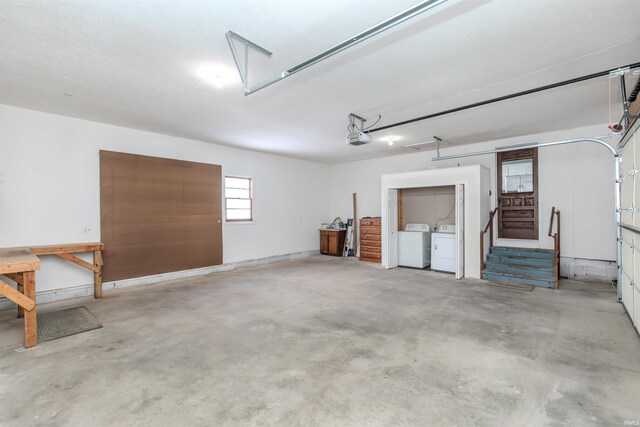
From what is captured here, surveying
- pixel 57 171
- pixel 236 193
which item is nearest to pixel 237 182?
pixel 236 193

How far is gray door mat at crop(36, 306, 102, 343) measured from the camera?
11.6ft

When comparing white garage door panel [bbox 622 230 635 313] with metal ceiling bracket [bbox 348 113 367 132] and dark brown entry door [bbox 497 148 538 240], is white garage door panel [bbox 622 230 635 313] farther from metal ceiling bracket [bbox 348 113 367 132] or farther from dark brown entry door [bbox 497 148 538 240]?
metal ceiling bracket [bbox 348 113 367 132]

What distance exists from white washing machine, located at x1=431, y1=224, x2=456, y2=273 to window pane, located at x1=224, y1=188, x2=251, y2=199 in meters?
4.89

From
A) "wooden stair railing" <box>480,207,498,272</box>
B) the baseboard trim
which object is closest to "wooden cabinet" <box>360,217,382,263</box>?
the baseboard trim

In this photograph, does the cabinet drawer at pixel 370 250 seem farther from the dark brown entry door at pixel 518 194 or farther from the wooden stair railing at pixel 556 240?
the wooden stair railing at pixel 556 240

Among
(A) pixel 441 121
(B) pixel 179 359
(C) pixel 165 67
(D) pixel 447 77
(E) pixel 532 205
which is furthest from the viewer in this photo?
(E) pixel 532 205

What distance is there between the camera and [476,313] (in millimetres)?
4215

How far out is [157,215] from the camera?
20.1 feet

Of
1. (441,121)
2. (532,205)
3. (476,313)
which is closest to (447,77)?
(441,121)

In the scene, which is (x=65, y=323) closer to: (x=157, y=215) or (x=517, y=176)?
(x=157, y=215)

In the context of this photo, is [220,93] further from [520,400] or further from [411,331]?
[520,400]

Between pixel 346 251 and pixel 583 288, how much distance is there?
5727 millimetres

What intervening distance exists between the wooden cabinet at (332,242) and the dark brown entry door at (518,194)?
4441 mm

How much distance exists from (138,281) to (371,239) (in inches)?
226
